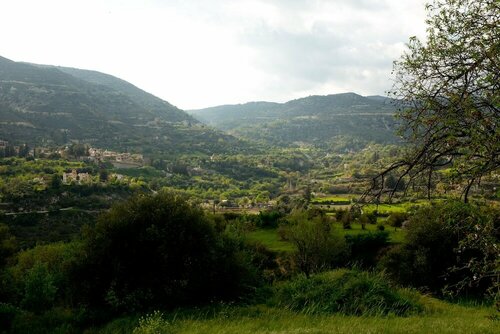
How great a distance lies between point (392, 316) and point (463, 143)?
26.3 ft

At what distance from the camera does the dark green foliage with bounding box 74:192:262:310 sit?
53.8 ft

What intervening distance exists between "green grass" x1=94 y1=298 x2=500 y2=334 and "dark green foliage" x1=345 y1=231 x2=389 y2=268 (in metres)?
31.7

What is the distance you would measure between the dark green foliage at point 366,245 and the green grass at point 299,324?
31699 mm

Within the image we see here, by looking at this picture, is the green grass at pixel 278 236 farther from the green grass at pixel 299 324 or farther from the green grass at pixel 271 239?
the green grass at pixel 299 324

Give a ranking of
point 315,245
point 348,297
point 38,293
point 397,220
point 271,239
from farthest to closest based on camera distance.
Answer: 1. point 271,239
2. point 397,220
3. point 315,245
4. point 38,293
5. point 348,297

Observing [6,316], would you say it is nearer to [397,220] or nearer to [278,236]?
[278,236]

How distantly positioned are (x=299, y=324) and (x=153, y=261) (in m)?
8.39

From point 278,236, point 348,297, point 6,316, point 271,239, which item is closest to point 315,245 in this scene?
point 271,239

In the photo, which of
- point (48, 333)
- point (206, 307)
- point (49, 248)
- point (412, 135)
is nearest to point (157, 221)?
point (206, 307)

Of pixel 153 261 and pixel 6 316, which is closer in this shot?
pixel 6 316

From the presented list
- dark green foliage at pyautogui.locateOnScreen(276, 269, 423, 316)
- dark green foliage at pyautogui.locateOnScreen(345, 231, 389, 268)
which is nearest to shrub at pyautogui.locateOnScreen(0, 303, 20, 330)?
dark green foliage at pyautogui.locateOnScreen(276, 269, 423, 316)

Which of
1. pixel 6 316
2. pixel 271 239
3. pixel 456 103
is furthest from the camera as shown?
pixel 271 239

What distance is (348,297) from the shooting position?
14570mm

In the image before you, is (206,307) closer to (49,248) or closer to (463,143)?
(463,143)
